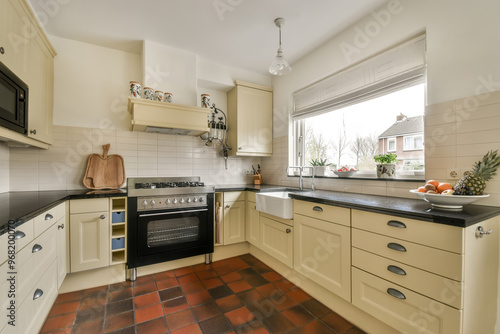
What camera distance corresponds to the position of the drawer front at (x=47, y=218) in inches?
49.9

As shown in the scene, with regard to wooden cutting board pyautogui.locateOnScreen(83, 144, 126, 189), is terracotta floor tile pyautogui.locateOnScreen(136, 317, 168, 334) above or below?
below

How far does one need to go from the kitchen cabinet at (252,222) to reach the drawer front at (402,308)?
123 centimetres

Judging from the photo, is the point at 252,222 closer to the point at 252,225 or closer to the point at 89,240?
the point at 252,225

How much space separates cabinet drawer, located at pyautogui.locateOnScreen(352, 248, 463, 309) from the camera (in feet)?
3.50

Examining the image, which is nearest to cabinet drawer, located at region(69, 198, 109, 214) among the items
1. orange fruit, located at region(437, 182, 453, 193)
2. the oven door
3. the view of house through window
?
the oven door

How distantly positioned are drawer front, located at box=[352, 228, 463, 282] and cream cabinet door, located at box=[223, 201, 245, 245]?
4.88ft

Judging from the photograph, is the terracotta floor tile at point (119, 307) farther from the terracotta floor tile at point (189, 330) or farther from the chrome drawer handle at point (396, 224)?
the chrome drawer handle at point (396, 224)

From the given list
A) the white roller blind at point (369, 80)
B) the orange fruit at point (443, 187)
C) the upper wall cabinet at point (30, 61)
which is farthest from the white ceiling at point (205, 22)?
the orange fruit at point (443, 187)

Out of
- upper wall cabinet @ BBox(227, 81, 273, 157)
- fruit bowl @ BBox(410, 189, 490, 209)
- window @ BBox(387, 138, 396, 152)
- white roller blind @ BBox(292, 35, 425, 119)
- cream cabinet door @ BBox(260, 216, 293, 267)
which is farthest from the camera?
upper wall cabinet @ BBox(227, 81, 273, 157)

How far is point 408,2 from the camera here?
5.76ft

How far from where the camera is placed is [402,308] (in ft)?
4.11

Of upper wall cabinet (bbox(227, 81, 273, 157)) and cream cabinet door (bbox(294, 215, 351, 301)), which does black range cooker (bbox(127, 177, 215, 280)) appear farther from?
cream cabinet door (bbox(294, 215, 351, 301))

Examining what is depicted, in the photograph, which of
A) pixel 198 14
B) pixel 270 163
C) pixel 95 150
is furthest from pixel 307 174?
pixel 95 150

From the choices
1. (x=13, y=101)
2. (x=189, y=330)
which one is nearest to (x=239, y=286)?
(x=189, y=330)
